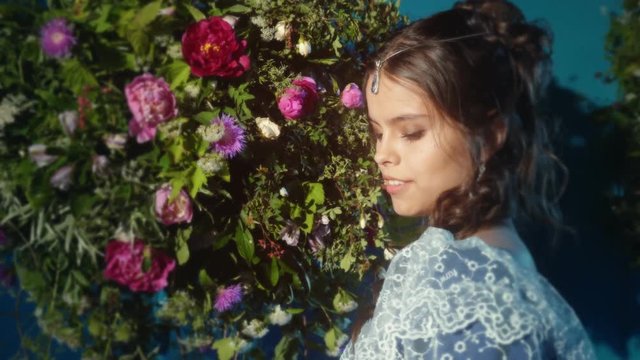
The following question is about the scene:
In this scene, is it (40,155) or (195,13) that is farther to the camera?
(195,13)

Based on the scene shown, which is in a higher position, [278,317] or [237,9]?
[237,9]

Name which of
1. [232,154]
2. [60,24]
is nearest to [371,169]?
[232,154]

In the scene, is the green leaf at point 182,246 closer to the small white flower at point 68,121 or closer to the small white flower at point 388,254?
the small white flower at point 68,121

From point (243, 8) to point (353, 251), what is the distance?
0.60m

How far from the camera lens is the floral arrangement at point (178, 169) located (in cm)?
84

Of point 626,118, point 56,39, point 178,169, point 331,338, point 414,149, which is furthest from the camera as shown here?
point 626,118

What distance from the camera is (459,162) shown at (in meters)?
1.12

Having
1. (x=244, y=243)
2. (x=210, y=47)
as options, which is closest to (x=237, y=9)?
(x=210, y=47)

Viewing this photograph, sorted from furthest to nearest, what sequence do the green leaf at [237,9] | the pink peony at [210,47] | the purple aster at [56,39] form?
the green leaf at [237,9], the pink peony at [210,47], the purple aster at [56,39]

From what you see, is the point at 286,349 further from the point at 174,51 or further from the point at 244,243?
the point at 174,51

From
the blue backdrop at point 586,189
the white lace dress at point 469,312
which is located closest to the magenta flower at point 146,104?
the white lace dress at point 469,312

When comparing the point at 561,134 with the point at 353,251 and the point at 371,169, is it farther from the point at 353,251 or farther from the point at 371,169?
the point at 353,251

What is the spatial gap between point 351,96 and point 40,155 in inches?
25.7

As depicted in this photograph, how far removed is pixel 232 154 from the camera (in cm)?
97
